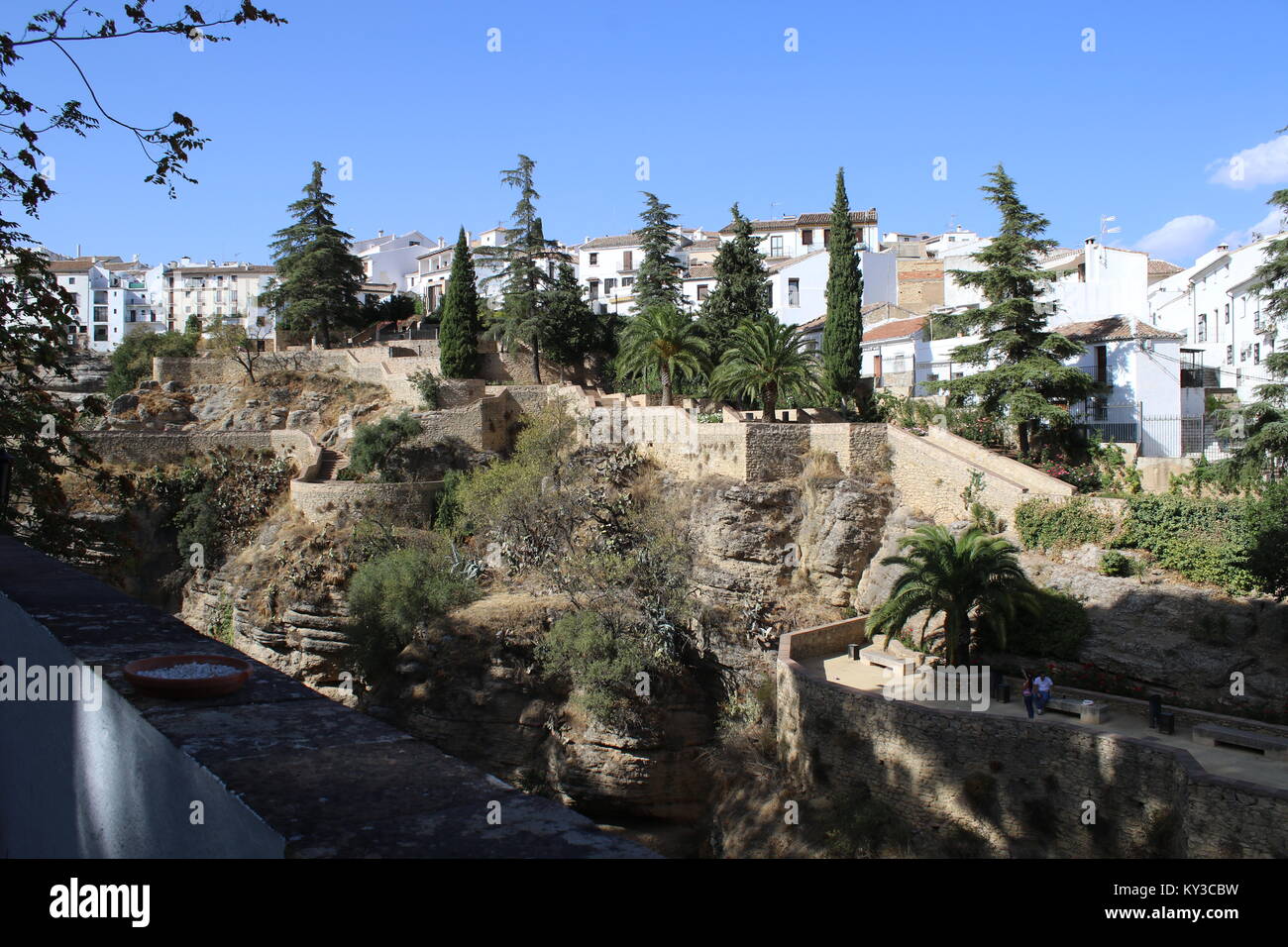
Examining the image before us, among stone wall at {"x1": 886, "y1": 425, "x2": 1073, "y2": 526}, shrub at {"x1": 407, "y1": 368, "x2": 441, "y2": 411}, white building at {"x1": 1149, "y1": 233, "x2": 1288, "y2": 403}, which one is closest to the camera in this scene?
stone wall at {"x1": 886, "y1": 425, "x2": 1073, "y2": 526}

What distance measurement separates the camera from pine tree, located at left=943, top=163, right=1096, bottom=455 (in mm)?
26156

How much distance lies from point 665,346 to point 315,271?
22342 mm

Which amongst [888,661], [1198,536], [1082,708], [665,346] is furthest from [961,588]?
A: [665,346]

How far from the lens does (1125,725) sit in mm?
16844

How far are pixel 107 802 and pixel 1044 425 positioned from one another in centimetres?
2686

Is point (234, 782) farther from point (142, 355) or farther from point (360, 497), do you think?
point (142, 355)

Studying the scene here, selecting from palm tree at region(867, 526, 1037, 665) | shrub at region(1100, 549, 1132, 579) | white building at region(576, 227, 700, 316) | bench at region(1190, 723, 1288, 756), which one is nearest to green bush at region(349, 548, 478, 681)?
palm tree at region(867, 526, 1037, 665)

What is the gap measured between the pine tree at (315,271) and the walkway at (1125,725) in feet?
109

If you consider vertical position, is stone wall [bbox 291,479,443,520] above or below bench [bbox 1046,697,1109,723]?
above

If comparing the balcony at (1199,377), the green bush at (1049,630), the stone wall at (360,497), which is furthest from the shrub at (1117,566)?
the stone wall at (360,497)

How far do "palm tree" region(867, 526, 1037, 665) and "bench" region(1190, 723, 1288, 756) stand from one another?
13.8 feet

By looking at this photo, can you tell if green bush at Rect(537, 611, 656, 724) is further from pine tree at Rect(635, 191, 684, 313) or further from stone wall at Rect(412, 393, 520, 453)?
pine tree at Rect(635, 191, 684, 313)

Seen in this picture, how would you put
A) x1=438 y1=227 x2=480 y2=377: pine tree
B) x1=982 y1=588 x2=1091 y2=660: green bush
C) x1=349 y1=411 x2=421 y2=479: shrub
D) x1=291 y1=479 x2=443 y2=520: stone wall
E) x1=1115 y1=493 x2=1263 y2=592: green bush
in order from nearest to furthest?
x1=1115 y1=493 x2=1263 y2=592: green bush
x1=982 y1=588 x2=1091 y2=660: green bush
x1=291 y1=479 x2=443 y2=520: stone wall
x1=349 y1=411 x2=421 y2=479: shrub
x1=438 y1=227 x2=480 y2=377: pine tree
